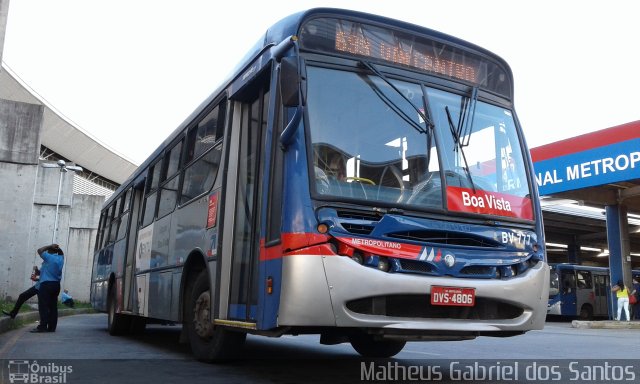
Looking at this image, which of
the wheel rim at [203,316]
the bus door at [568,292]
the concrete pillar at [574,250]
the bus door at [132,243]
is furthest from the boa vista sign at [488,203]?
the concrete pillar at [574,250]

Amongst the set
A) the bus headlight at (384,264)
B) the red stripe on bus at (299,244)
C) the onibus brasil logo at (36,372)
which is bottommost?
the onibus brasil logo at (36,372)

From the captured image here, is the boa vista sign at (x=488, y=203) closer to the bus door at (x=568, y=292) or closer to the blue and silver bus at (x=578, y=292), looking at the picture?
the blue and silver bus at (x=578, y=292)

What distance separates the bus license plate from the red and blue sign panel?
15219 mm

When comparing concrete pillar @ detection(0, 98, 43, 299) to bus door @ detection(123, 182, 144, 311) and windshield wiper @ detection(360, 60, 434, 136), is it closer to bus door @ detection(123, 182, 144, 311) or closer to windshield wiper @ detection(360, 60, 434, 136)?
bus door @ detection(123, 182, 144, 311)

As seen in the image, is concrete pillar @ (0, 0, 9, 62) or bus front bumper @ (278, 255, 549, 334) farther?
concrete pillar @ (0, 0, 9, 62)

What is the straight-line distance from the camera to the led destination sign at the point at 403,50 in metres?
5.37

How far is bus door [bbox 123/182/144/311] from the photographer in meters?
9.95

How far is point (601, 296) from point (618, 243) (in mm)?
8808

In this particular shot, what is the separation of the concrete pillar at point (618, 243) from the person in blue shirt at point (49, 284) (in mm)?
19212

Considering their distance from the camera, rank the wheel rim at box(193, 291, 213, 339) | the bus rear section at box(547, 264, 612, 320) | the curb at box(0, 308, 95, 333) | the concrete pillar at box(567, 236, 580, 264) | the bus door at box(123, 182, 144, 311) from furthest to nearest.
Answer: the concrete pillar at box(567, 236, 580, 264), the bus rear section at box(547, 264, 612, 320), the curb at box(0, 308, 95, 333), the bus door at box(123, 182, 144, 311), the wheel rim at box(193, 291, 213, 339)

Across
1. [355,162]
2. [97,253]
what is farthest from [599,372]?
[97,253]

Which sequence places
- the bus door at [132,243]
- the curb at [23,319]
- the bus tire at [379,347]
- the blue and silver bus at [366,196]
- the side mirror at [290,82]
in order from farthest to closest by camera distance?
the curb at [23,319], the bus door at [132,243], the bus tire at [379,347], the side mirror at [290,82], the blue and silver bus at [366,196]

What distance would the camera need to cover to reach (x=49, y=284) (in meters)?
10.8

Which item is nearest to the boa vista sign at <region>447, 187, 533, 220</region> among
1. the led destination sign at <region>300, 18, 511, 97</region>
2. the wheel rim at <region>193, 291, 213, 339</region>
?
the led destination sign at <region>300, 18, 511, 97</region>
